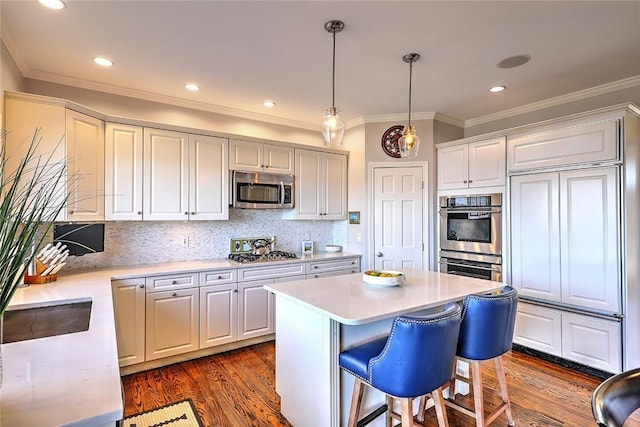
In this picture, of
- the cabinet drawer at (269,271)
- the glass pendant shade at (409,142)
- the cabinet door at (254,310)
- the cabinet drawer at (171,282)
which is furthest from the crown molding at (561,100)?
the cabinet drawer at (171,282)

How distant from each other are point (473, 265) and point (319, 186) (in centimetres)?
205

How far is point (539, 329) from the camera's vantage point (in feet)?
10.6

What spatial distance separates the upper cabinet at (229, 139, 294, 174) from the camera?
3666 millimetres

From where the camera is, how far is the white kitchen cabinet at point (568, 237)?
Result: 278 cm

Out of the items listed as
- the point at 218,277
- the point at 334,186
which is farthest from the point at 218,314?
the point at 334,186

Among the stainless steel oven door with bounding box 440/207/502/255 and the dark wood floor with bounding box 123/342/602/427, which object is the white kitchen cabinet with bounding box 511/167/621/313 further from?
the dark wood floor with bounding box 123/342/602/427

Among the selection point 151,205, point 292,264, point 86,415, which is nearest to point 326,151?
point 292,264

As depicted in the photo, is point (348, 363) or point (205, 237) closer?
point (348, 363)

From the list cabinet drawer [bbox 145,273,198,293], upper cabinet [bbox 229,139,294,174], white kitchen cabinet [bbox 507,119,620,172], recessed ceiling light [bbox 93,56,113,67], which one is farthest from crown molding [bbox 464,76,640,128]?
recessed ceiling light [bbox 93,56,113,67]

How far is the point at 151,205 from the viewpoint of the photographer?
319 centimetres

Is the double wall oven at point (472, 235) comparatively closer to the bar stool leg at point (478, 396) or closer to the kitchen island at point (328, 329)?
the kitchen island at point (328, 329)

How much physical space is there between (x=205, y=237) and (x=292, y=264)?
3.40ft

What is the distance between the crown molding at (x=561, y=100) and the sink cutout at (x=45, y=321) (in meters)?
4.54

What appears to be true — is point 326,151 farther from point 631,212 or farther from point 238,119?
point 631,212
